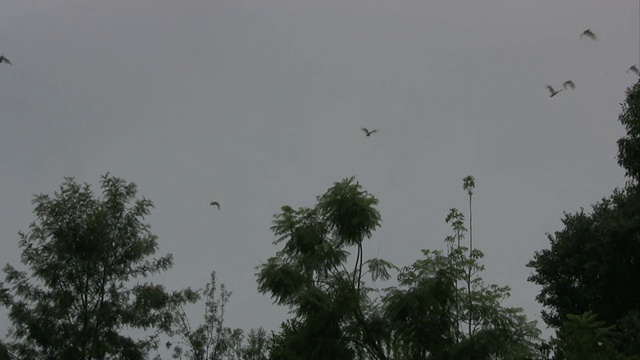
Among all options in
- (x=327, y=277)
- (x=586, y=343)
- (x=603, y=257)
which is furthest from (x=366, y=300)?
(x=603, y=257)

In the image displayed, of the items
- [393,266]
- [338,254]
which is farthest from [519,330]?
[338,254]

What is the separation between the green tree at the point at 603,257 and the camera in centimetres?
2553

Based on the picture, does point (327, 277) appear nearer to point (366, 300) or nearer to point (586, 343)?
point (366, 300)

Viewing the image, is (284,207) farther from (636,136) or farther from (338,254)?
(636,136)

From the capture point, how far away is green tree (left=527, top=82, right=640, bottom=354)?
83.8 feet

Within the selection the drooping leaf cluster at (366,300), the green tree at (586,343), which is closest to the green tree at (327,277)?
the drooping leaf cluster at (366,300)

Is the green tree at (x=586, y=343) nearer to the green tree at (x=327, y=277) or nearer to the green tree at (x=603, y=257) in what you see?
the green tree at (x=327, y=277)

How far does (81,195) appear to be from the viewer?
30.2 m

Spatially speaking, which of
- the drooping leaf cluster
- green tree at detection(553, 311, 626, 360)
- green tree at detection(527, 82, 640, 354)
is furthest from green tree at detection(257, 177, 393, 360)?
green tree at detection(527, 82, 640, 354)

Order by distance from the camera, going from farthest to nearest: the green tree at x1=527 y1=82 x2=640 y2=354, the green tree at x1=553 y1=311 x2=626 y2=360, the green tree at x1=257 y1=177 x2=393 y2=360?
the green tree at x1=527 y1=82 x2=640 y2=354
the green tree at x1=257 y1=177 x2=393 y2=360
the green tree at x1=553 y1=311 x2=626 y2=360

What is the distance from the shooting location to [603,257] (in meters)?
28.0

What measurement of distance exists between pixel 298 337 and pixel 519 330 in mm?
4970

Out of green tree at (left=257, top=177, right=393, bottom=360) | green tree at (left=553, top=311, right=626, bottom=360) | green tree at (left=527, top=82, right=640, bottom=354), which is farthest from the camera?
green tree at (left=527, top=82, right=640, bottom=354)

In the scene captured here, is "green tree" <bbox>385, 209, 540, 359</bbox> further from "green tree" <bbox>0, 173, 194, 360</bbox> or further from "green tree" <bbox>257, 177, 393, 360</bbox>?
"green tree" <bbox>0, 173, 194, 360</bbox>
